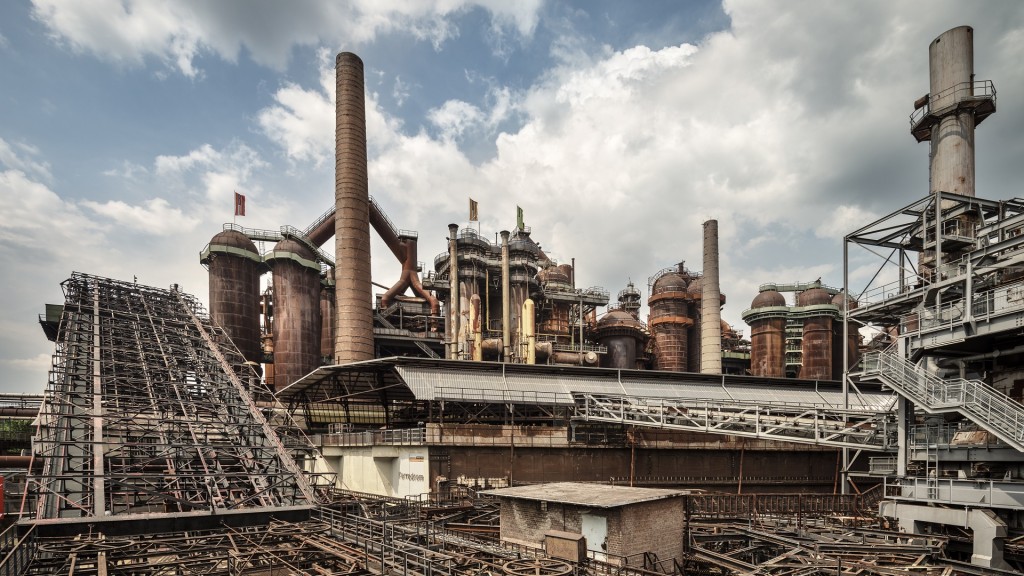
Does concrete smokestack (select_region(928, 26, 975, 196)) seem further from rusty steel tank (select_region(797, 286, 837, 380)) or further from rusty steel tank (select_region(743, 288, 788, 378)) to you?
rusty steel tank (select_region(743, 288, 788, 378))

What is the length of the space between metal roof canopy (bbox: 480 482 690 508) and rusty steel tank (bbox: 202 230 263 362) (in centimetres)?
3458

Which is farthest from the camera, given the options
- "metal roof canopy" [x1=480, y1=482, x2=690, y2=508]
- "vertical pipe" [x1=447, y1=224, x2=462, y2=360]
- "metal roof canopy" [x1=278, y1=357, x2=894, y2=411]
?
"vertical pipe" [x1=447, y1=224, x2=462, y2=360]

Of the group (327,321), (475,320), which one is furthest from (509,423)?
(327,321)

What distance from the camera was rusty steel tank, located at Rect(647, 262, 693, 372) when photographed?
6194 centimetres

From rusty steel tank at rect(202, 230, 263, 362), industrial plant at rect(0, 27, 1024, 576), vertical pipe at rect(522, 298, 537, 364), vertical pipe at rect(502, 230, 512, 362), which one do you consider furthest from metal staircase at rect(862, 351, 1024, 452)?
rusty steel tank at rect(202, 230, 263, 362)

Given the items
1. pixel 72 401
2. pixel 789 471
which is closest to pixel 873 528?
pixel 789 471

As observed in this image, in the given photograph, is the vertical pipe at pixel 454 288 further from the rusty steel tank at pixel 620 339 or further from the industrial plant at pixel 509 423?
the rusty steel tank at pixel 620 339

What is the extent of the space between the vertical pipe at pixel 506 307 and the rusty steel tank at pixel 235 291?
67.8 ft

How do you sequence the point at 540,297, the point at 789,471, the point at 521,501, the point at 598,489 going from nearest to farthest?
1. the point at 521,501
2. the point at 598,489
3. the point at 789,471
4. the point at 540,297

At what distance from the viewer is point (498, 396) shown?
1361 inches

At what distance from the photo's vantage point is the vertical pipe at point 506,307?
1981 inches

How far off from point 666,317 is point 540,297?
14592mm

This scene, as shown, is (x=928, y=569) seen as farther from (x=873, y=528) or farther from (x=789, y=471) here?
(x=789, y=471)

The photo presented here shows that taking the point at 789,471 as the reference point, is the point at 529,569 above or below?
above
